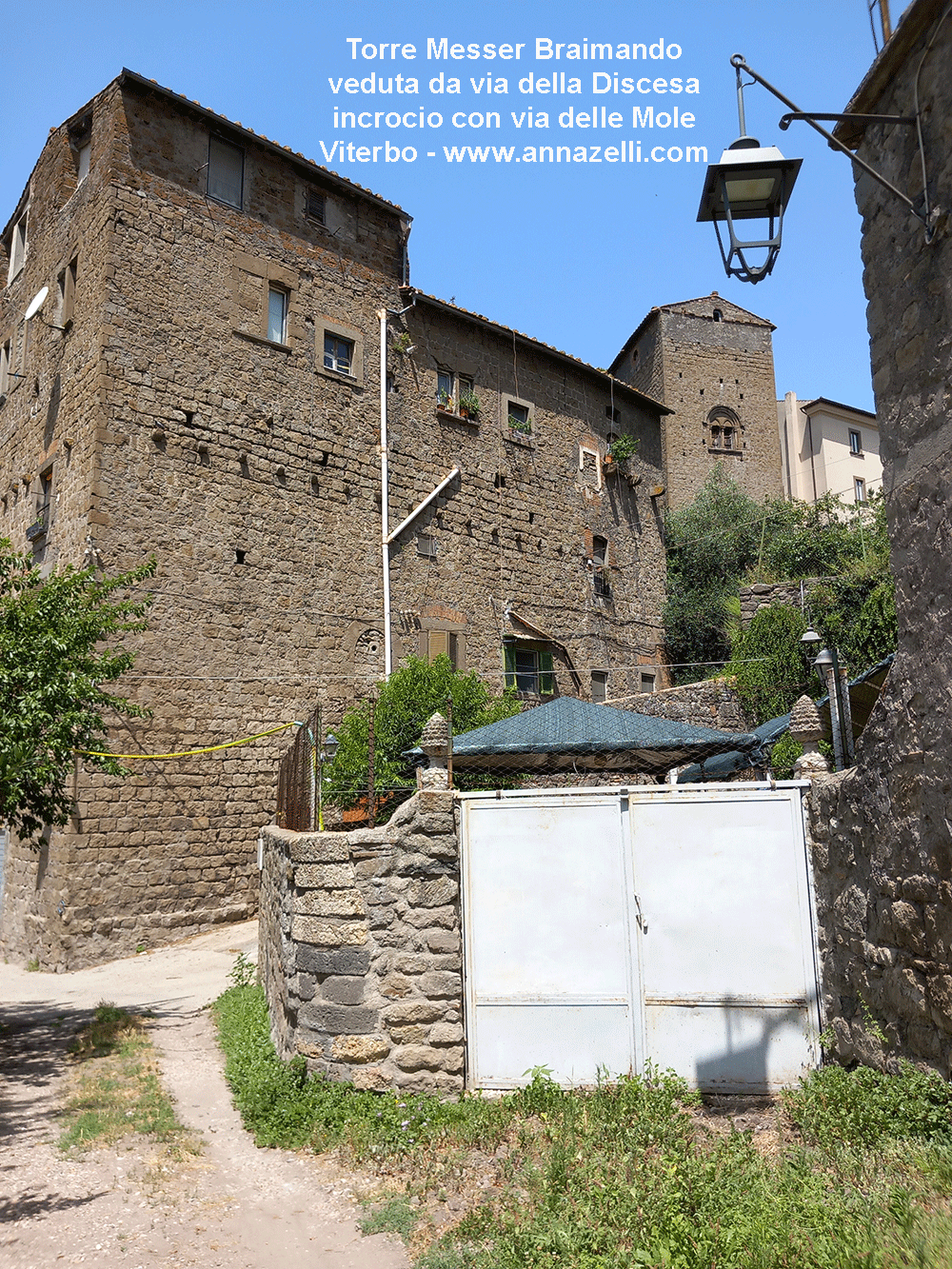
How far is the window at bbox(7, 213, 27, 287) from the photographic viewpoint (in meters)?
17.7

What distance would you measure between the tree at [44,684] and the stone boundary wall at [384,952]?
10.5 feet

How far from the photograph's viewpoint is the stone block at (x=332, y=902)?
6.05 metres

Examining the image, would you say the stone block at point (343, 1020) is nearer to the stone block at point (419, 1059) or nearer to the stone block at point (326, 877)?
the stone block at point (419, 1059)

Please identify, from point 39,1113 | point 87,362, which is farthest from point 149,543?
point 39,1113

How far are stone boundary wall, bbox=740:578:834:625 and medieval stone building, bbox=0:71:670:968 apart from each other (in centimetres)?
358

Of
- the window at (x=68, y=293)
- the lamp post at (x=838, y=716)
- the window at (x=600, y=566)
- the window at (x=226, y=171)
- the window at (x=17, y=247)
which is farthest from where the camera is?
the window at (x=600, y=566)

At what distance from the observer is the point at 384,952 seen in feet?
19.6

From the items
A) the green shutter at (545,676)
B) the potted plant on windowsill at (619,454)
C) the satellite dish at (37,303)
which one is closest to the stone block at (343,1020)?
the green shutter at (545,676)

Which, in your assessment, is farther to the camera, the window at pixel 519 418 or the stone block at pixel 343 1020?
the window at pixel 519 418

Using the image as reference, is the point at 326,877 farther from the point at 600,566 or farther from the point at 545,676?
the point at 600,566

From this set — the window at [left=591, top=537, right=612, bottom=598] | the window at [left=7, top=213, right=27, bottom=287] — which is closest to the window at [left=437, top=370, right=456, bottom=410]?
the window at [left=591, top=537, right=612, bottom=598]

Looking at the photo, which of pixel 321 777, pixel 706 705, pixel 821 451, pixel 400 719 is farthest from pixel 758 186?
pixel 821 451

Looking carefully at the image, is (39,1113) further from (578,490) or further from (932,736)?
(578,490)

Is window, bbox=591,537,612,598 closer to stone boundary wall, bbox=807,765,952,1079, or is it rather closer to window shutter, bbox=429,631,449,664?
window shutter, bbox=429,631,449,664
